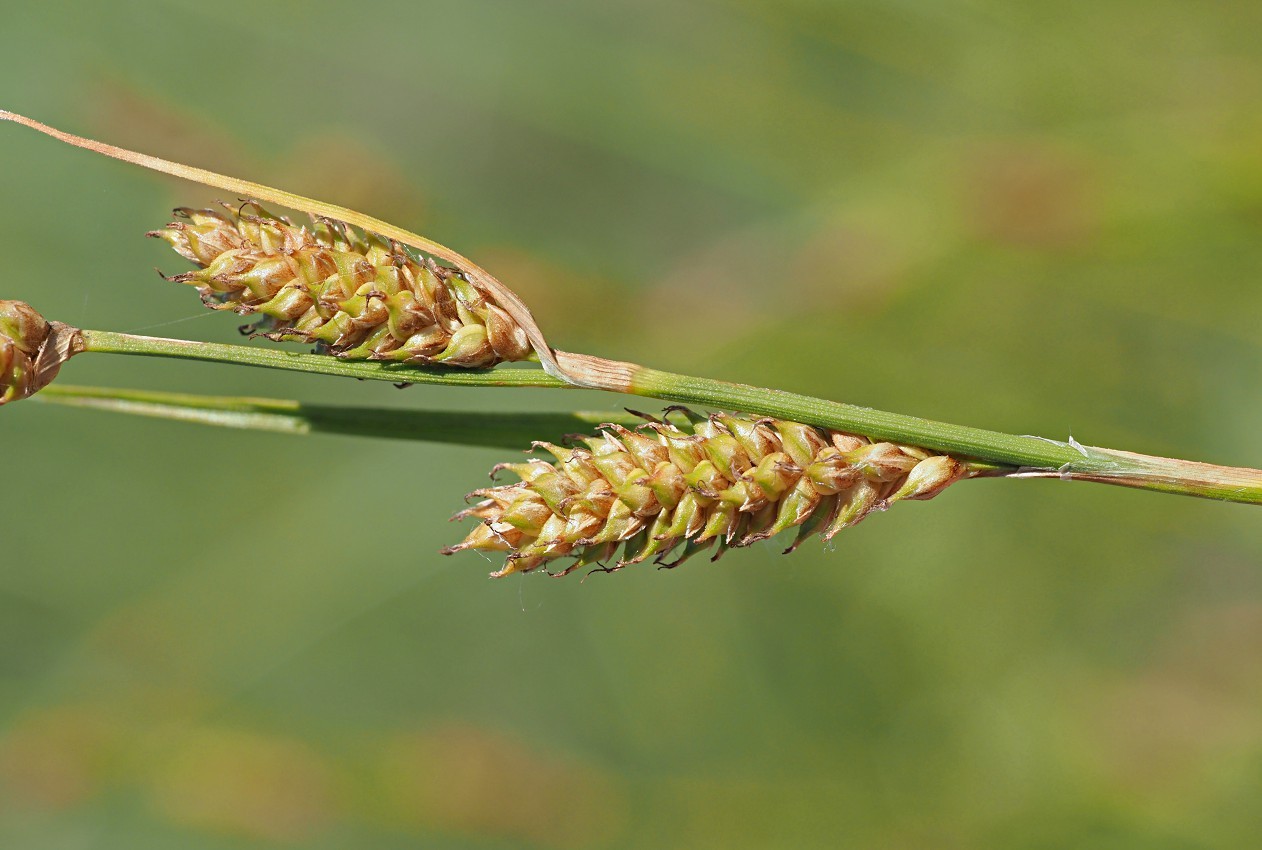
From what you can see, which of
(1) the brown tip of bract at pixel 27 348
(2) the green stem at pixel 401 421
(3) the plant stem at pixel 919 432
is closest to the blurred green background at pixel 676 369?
Result: (3) the plant stem at pixel 919 432

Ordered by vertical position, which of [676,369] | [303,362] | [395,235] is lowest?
[303,362]

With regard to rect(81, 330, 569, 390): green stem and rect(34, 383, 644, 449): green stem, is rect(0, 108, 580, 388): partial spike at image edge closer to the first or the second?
rect(81, 330, 569, 390): green stem

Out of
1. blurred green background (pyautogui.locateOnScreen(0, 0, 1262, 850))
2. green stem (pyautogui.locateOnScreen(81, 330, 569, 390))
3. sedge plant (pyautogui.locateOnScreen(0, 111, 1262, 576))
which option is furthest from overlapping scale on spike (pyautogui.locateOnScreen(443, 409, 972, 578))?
A: blurred green background (pyautogui.locateOnScreen(0, 0, 1262, 850))

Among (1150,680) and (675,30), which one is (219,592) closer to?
(675,30)

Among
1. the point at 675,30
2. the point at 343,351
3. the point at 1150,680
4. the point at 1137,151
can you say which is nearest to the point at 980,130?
the point at 1137,151

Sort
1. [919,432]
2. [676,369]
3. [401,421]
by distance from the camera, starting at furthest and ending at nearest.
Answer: [676,369], [401,421], [919,432]

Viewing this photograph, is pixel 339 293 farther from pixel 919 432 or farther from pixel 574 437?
pixel 919 432

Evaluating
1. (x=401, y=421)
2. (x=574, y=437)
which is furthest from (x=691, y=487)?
(x=401, y=421)

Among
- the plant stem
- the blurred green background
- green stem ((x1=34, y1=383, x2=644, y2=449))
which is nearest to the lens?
the plant stem
